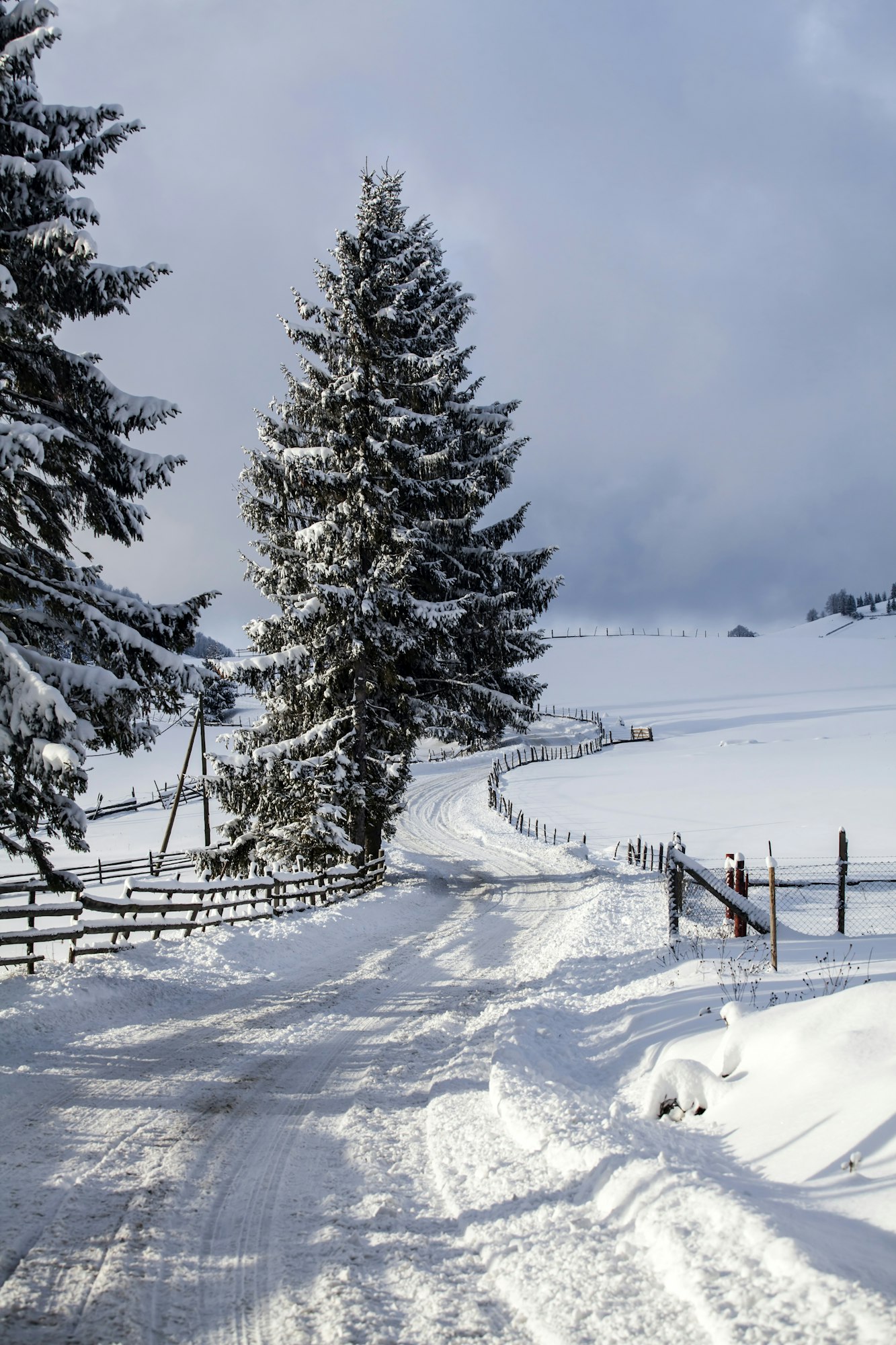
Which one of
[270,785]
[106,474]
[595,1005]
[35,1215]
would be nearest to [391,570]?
[270,785]

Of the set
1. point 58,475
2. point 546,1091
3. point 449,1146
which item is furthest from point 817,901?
point 58,475

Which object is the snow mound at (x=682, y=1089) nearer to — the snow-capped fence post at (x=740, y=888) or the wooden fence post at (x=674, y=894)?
the snow-capped fence post at (x=740, y=888)

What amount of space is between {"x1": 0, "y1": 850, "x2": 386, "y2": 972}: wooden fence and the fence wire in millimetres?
8269

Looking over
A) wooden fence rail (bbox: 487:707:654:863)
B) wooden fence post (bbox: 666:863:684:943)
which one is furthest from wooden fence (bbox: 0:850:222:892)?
wooden fence post (bbox: 666:863:684:943)

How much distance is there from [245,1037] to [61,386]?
929cm

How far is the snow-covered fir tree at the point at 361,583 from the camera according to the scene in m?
17.4

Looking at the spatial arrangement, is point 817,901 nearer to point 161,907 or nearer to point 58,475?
point 161,907

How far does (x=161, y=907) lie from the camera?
1246 cm

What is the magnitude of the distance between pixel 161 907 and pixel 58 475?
7.44 meters

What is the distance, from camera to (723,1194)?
402 cm

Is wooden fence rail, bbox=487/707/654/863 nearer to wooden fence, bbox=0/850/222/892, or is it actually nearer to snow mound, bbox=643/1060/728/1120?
wooden fence, bbox=0/850/222/892

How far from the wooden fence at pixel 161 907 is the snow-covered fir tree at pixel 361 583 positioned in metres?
1.20

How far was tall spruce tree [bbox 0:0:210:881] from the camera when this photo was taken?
28.2 ft

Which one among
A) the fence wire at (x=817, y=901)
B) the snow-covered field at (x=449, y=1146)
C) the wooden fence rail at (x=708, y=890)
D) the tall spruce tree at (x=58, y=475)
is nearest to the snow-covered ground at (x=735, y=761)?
the fence wire at (x=817, y=901)
